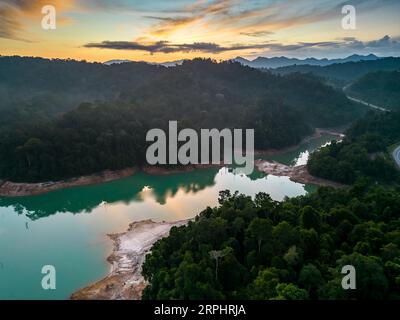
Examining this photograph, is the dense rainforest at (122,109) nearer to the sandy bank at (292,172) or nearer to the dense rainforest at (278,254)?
the sandy bank at (292,172)

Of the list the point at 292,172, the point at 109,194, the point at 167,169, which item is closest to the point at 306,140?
the point at 292,172

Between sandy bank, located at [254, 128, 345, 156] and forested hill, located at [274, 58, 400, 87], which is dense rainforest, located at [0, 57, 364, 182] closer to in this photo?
sandy bank, located at [254, 128, 345, 156]

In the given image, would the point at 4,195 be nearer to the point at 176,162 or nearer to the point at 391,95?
the point at 176,162

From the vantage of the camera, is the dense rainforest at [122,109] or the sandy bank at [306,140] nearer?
the dense rainforest at [122,109]

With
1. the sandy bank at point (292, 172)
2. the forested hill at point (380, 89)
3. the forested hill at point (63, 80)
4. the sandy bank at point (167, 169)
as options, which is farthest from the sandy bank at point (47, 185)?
the forested hill at point (380, 89)
